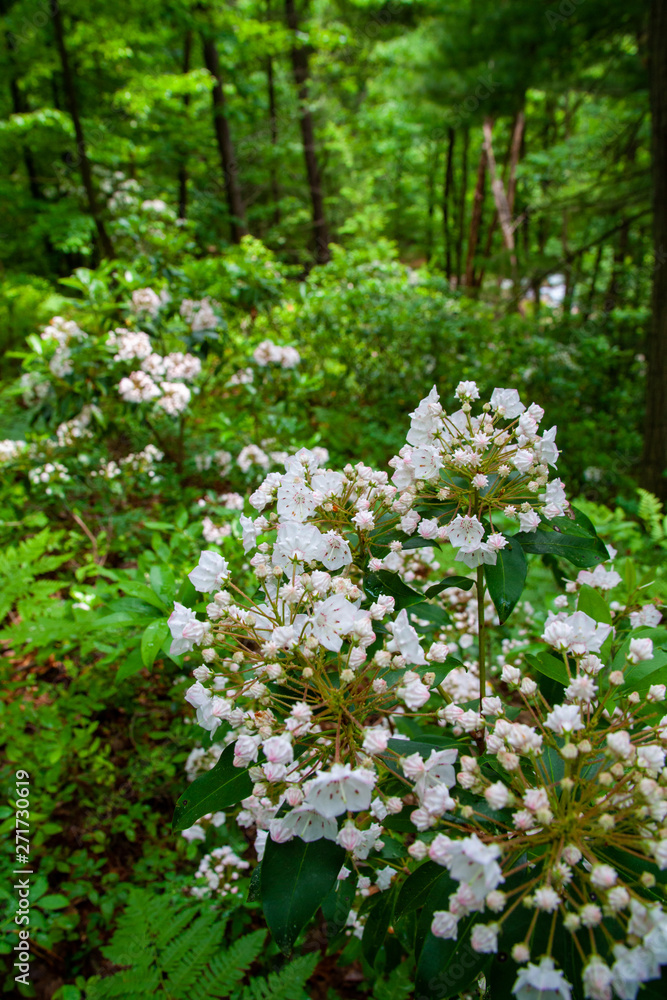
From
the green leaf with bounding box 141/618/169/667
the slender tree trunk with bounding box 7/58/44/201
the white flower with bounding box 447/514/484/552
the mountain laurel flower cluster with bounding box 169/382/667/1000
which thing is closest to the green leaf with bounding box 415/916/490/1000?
the mountain laurel flower cluster with bounding box 169/382/667/1000

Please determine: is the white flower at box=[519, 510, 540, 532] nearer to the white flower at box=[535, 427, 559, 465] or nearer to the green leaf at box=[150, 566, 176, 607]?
the white flower at box=[535, 427, 559, 465]

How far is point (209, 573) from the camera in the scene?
3.56ft

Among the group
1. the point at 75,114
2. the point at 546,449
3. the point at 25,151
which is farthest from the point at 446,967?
the point at 25,151

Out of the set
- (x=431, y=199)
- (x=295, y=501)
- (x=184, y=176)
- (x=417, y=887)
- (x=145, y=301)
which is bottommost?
(x=417, y=887)

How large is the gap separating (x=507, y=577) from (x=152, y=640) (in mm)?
867

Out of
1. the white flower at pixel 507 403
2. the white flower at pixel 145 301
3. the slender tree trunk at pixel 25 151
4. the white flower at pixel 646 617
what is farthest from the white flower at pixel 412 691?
the slender tree trunk at pixel 25 151

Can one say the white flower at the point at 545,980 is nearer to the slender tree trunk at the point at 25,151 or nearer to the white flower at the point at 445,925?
the white flower at the point at 445,925

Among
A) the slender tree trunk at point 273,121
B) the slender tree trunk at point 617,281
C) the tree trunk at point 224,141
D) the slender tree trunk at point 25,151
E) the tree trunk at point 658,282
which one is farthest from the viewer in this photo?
the slender tree trunk at point 273,121

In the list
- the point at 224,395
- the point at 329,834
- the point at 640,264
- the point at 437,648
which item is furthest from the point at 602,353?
the point at 329,834

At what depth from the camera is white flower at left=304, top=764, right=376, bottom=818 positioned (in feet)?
2.41

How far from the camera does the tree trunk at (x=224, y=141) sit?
755cm

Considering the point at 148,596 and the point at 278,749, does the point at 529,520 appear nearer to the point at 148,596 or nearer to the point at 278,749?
the point at 278,749

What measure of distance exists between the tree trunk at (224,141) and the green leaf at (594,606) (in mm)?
8406

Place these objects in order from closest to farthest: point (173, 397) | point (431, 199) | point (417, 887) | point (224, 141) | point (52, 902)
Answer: point (417, 887) < point (52, 902) < point (173, 397) < point (224, 141) < point (431, 199)
